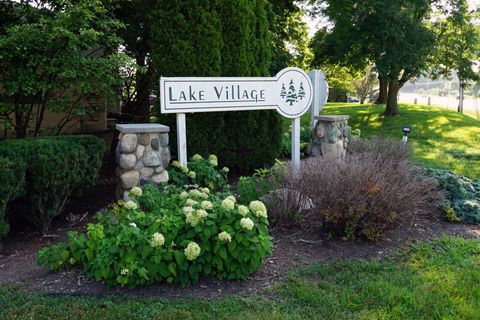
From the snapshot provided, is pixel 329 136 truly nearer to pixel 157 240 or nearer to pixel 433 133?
pixel 157 240

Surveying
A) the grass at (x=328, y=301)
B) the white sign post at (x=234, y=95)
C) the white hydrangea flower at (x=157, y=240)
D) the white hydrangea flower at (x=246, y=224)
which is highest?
the white sign post at (x=234, y=95)

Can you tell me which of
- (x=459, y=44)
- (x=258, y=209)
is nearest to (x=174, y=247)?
(x=258, y=209)

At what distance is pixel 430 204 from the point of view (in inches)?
172

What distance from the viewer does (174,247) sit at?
2.86 metres

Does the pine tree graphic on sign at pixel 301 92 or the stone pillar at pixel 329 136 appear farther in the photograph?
the stone pillar at pixel 329 136

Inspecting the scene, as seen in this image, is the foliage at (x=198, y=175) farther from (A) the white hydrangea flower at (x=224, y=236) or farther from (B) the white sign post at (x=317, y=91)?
(B) the white sign post at (x=317, y=91)

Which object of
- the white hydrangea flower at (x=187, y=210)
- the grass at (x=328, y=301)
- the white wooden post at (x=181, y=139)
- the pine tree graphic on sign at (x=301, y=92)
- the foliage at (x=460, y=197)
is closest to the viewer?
the grass at (x=328, y=301)

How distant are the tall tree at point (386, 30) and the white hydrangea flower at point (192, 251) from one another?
969 cm

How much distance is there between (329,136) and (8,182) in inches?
171

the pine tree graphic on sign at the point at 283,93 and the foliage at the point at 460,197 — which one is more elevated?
the pine tree graphic on sign at the point at 283,93

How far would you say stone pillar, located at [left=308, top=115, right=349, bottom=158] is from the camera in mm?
6211

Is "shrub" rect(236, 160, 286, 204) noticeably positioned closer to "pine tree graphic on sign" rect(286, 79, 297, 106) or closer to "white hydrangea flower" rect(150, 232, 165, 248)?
"pine tree graphic on sign" rect(286, 79, 297, 106)

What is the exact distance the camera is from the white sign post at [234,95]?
14.8 feet

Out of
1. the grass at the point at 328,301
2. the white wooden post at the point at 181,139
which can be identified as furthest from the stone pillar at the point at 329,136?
the grass at the point at 328,301
